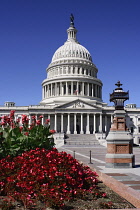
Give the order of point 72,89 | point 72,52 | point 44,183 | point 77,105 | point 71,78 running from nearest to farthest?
point 44,183
point 77,105
point 71,78
point 72,89
point 72,52


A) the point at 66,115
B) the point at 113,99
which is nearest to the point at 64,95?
the point at 66,115

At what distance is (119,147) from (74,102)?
69337 millimetres

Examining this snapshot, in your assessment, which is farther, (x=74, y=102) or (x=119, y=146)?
(x=74, y=102)

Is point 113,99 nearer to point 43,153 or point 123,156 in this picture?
point 123,156

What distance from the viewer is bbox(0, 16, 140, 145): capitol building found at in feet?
287

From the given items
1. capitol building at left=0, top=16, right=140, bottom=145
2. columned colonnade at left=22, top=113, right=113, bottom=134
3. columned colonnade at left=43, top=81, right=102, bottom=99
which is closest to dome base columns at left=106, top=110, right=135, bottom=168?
capitol building at left=0, top=16, right=140, bottom=145

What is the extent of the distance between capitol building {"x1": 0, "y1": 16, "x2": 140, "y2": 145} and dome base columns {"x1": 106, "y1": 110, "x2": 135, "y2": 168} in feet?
174

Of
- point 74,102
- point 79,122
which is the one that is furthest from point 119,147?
point 79,122

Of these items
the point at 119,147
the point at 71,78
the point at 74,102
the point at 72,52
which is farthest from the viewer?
the point at 72,52

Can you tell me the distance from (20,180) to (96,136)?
72.2 m

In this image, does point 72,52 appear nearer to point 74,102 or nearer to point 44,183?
point 74,102

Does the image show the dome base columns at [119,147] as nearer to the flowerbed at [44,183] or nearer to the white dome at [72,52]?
the flowerbed at [44,183]

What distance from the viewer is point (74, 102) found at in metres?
87.9

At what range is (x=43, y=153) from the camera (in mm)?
10859
